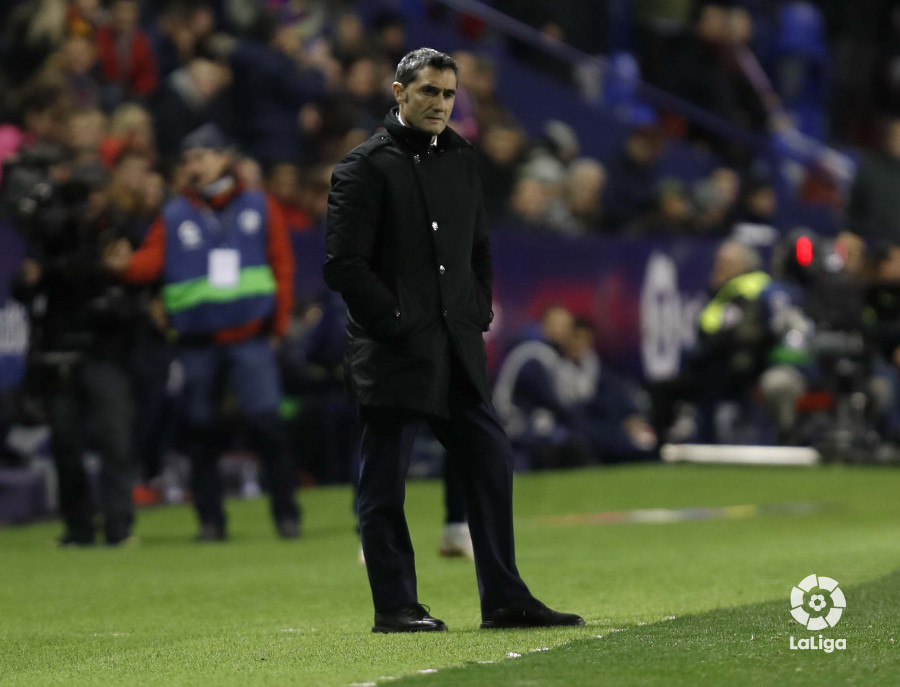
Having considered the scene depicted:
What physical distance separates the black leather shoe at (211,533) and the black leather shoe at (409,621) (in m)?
4.94

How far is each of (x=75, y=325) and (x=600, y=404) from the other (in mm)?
6416

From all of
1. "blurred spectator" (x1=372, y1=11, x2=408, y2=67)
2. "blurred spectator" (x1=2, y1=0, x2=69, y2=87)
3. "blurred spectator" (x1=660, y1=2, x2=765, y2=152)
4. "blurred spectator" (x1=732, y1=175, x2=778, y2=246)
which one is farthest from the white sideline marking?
"blurred spectator" (x1=2, y1=0, x2=69, y2=87)

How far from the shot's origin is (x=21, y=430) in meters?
13.3

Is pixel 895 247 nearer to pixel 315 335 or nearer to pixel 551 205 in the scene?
pixel 551 205

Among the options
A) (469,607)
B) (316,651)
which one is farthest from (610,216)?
(316,651)

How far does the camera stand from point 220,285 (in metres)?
11.2

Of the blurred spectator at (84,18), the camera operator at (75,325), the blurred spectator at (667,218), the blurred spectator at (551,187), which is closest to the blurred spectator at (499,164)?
the blurred spectator at (551,187)

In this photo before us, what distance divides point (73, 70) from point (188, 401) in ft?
14.7

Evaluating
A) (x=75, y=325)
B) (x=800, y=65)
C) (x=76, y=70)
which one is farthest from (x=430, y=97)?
(x=800, y=65)

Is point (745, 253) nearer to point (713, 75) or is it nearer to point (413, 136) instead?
point (713, 75)

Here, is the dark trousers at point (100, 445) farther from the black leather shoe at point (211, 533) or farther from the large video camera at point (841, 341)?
the large video camera at point (841, 341)

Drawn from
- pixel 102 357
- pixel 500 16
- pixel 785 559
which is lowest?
pixel 785 559

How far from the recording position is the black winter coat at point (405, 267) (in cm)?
661

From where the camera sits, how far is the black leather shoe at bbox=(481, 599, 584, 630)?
21.9 ft
